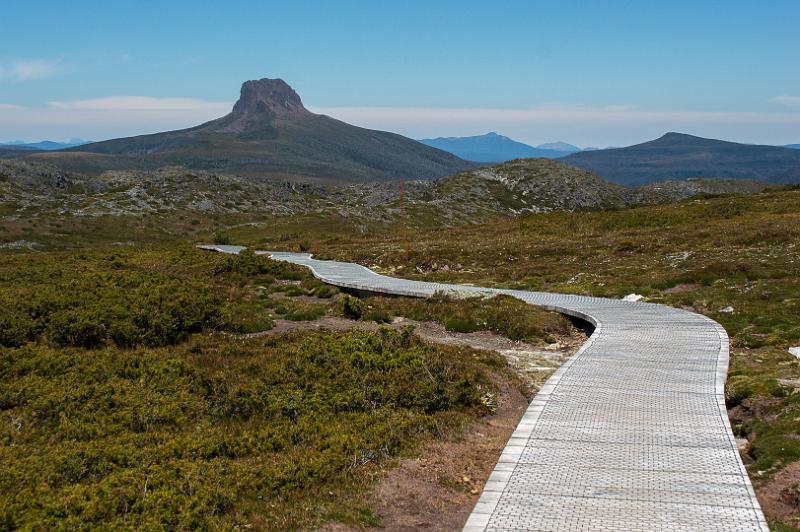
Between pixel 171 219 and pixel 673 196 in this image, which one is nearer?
pixel 171 219

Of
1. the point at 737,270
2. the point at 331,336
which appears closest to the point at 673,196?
the point at 737,270

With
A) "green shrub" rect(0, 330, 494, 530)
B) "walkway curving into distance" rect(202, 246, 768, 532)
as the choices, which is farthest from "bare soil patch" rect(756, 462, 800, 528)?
"green shrub" rect(0, 330, 494, 530)

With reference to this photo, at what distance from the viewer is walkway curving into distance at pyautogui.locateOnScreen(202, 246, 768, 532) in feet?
29.0

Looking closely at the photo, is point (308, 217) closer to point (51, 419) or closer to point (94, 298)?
point (94, 298)

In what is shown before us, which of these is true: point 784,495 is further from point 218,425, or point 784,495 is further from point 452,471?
point 218,425

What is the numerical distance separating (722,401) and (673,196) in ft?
624

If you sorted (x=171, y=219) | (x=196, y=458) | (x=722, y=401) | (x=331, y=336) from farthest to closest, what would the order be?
1. (x=171, y=219)
2. (x=331, y=336)
3. (x=722, y=401)
4. (x=196, y=458)

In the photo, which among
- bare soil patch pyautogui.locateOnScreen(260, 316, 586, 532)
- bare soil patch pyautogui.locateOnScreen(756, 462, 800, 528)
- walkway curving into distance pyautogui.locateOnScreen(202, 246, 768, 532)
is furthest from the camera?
bare soil patch pyautogui.locateOnScreen(260, 316, 586, 532)

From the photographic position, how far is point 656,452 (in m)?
11.0

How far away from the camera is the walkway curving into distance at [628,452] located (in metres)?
8.84

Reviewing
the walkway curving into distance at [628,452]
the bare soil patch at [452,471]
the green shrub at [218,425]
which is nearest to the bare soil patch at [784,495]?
the walkway curving into distance at [628,452]

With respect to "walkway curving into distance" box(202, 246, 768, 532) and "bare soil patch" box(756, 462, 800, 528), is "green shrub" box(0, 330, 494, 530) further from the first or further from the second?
"bare soil patch" box(756, 462, 800, 528)

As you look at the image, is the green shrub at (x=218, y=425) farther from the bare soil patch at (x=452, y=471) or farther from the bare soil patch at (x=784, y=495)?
the bare soil patch at (x=784, y=495)

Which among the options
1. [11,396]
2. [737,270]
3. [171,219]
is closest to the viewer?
[11,396]
